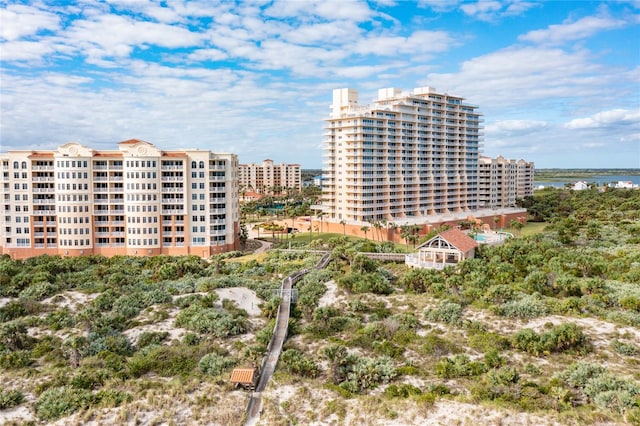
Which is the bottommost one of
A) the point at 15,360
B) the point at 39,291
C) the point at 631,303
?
the point at 15,360

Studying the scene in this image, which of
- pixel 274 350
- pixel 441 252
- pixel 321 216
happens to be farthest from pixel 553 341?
pixel 321 216

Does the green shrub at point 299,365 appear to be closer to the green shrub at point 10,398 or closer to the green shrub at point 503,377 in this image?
the green shrub at point 503,377

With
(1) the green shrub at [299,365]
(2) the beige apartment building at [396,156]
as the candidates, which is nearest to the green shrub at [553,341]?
(1) the green shrub at [299,365]

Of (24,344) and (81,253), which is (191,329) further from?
(81,253)

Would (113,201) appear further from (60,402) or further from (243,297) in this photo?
(60,402)

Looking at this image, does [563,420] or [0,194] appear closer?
[563,420]

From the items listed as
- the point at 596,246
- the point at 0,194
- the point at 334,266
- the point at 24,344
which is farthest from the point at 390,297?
the point at 0,194

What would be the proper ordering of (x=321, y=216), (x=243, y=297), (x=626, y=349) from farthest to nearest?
(x=321, y=216) → (x=243, y=297) → (x=626, y=349)
